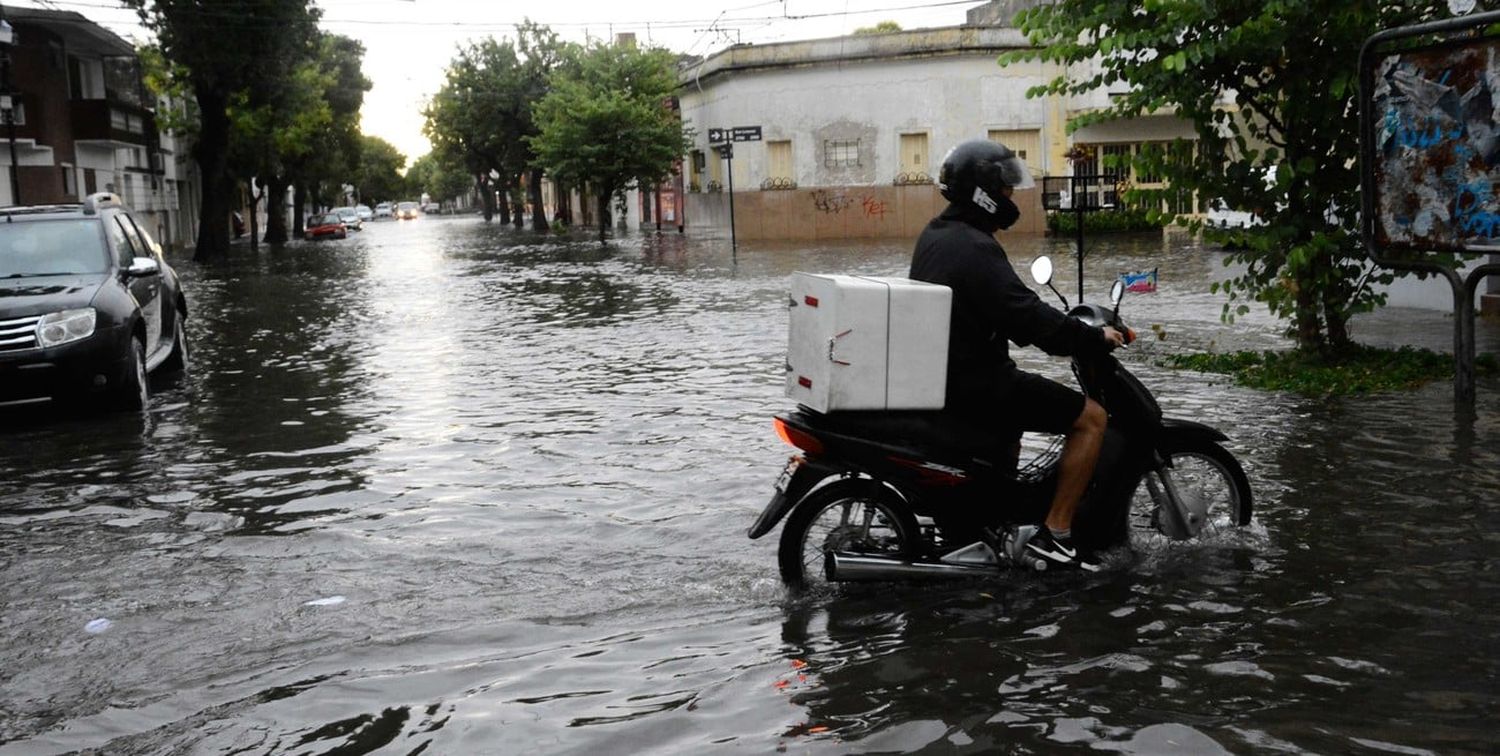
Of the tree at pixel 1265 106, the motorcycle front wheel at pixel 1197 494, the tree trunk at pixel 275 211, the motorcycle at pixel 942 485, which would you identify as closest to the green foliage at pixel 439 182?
the tree trunk at pixel 275 211

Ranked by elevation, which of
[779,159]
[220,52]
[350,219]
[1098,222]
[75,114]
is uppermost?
[220,52]

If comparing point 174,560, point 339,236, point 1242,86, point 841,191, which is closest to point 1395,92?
point 1242,86

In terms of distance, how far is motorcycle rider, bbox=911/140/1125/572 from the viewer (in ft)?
17.6

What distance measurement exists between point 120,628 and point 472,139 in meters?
68.7

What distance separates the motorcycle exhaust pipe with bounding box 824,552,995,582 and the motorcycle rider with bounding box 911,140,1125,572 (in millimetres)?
304

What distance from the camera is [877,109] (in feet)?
151

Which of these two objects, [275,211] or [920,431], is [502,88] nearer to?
Answer: [275,211]

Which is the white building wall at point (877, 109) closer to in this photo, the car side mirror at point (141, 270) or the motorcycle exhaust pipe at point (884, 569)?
the car side mirror at point (141, 270)

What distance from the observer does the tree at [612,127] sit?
164ft

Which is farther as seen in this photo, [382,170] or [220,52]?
[382,170]

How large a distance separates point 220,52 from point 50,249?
27324mm

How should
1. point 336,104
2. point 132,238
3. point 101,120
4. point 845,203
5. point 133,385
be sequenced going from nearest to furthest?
point 133,385
point 132,238
point 845,203
point 101,120
point 336,104

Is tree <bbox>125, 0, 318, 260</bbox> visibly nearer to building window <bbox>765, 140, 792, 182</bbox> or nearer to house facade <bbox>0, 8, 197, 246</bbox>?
house facade <bbox>0, 8, 197, 246</bbox>

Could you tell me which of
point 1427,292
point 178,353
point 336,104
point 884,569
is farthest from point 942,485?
point 336,104
